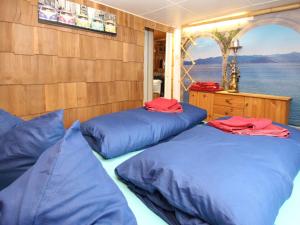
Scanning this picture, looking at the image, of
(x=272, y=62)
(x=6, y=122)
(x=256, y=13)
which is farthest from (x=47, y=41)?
(x=272, y=62)

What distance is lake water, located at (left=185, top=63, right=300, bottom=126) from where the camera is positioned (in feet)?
9.16

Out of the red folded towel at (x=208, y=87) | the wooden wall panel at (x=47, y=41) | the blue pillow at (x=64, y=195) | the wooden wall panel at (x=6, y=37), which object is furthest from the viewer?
the red folded towel at (x=208, y=87)

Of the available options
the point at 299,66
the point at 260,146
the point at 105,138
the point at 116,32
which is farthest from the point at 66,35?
the point at 299,66

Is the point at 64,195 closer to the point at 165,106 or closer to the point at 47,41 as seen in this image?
the point at 165,106

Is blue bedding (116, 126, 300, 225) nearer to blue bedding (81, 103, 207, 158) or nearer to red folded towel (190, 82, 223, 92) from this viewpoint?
blue bedding (81, 103, 207, 158)

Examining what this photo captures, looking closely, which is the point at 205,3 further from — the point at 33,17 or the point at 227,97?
the point at 33,17

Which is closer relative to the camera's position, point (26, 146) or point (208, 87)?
point (26, 146)

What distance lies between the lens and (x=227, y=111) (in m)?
3.11

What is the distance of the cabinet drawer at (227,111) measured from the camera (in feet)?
9.78

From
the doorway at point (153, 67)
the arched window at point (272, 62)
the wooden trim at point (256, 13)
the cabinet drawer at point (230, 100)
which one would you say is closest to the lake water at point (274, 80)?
the arched window at point (272, 62)

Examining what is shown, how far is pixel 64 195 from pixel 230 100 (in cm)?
294

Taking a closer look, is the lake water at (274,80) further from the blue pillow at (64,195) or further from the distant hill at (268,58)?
the blue pillow at (64,195)

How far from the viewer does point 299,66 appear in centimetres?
273

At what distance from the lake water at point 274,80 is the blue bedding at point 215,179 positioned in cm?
205
